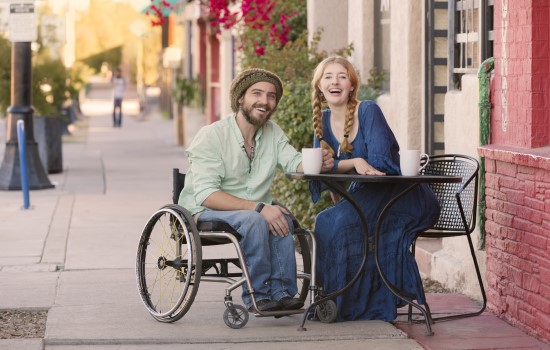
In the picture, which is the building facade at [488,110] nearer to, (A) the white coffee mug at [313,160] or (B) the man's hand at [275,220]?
(A) the white coffee mug at [313,160]

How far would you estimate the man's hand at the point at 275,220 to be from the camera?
23.9 feet

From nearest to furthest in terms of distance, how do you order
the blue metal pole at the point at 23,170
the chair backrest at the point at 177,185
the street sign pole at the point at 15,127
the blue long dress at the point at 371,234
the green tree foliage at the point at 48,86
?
the blue long dress at the point at 371,234
the chair backrest at the point at 177,185
the blue metal pole at the point at 23,170
the street sign pole at the point at 15,127
the green tree foliage at the point at 48,86

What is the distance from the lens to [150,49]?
52844 millimetres

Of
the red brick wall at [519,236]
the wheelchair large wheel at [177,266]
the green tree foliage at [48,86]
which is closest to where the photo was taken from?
the red brick wall at [519,236]

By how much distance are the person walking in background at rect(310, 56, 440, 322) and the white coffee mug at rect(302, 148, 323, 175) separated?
25 cm

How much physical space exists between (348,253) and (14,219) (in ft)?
21.7

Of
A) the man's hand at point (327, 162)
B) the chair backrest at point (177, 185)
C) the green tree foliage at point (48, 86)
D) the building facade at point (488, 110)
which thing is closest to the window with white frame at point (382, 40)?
the building facade at point (488, 110)

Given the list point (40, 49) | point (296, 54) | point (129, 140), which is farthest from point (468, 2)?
point (129, 140)

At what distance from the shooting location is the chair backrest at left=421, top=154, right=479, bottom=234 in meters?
7.64

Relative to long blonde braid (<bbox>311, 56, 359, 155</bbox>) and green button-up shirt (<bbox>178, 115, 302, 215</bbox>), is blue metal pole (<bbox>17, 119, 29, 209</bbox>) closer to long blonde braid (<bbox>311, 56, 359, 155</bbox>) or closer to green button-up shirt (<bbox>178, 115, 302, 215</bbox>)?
green button-up shirt (<bbox>178, 115, 302, 215</bbox>)

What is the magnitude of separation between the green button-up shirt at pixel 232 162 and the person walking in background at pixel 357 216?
0.99ft

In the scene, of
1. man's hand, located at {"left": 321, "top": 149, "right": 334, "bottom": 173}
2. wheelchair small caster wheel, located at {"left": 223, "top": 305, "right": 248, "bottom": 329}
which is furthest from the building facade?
wheelchair small caster wheel, located at {"left": 223, "top": 305, "right": 248, "bottom": 329}

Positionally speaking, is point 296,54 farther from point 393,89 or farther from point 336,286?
point 336,286

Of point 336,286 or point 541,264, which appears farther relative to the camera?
point 336,286
